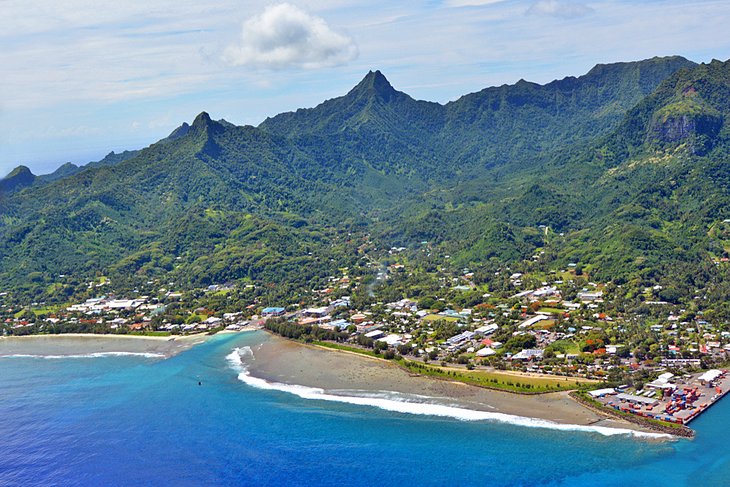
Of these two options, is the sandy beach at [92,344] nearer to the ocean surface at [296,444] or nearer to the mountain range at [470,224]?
the ocean surface at [296,444]

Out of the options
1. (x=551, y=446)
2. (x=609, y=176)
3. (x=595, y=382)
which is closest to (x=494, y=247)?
(x=609, y=176)

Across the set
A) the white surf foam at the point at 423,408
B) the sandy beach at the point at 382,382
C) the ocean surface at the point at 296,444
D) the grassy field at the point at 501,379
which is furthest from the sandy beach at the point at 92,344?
the grassy field at the point at 501,379

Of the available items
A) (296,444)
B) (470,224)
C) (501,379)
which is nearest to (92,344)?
(296,444)

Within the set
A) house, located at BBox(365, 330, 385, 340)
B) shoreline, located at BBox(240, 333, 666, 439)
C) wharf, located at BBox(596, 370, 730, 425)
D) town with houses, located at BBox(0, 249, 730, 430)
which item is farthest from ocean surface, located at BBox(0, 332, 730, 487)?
house, located at BBox(365, 330, 385, 340)

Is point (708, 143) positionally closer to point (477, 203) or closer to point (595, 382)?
point (477, 203)

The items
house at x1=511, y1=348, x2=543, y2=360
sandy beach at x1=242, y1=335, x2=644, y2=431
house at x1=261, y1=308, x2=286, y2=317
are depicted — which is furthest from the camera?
house at x1=261, y1=308, x2=286, y2=317

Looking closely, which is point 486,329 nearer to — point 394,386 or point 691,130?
point 394,386

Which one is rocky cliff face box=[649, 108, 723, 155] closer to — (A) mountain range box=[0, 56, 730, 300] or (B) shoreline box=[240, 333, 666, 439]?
(A) mountain range box=[0, 56, 730, 300]
